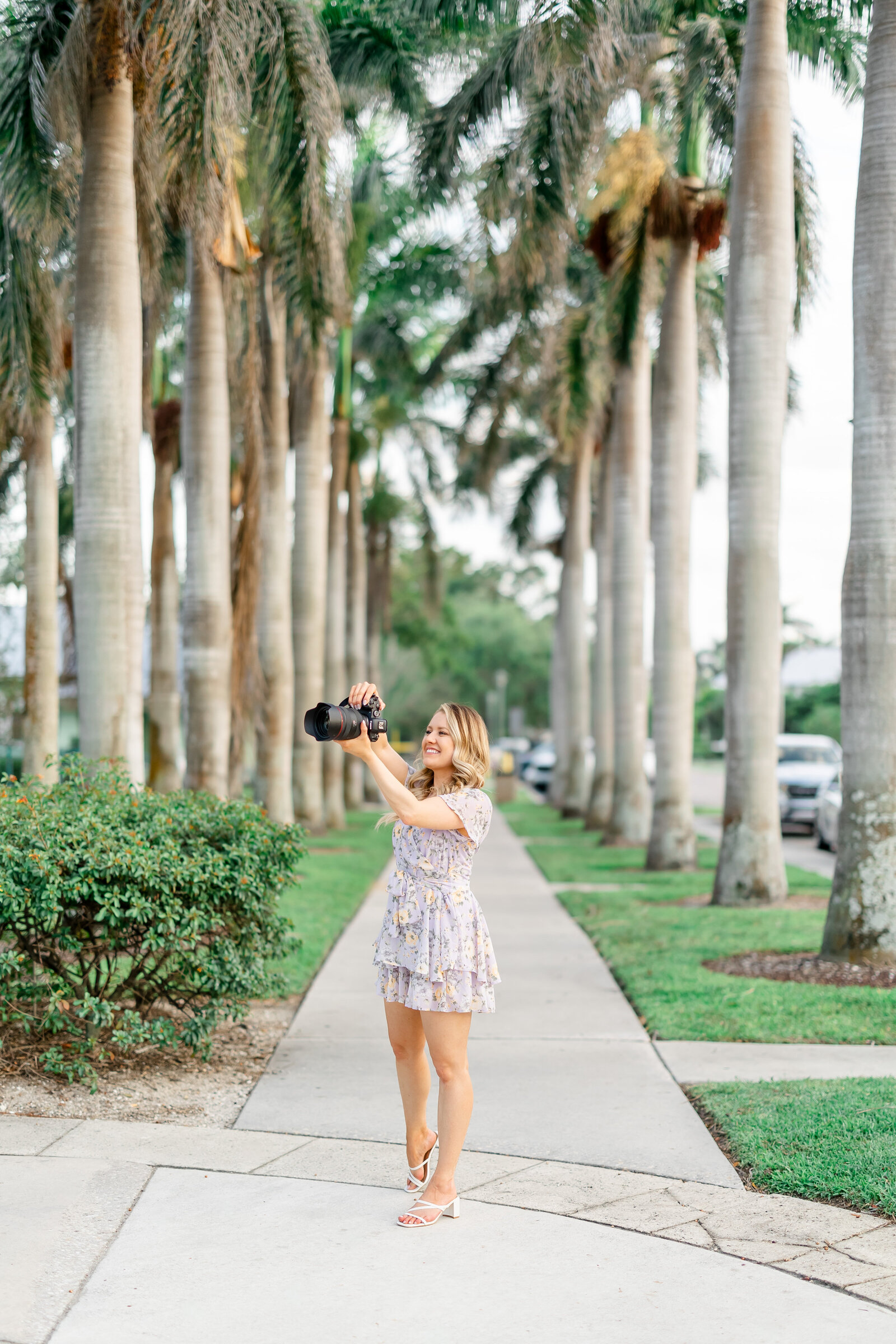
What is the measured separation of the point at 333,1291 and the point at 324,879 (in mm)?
11538

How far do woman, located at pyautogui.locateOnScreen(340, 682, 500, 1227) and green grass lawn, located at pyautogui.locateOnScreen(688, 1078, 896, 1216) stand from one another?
130 cm

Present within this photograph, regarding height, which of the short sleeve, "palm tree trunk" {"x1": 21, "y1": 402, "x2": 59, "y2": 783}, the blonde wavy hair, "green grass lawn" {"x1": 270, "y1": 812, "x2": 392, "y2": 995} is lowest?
"green grass lawn" {"x1": 270, "y1": 812, "x2": 392, "y2": 995}

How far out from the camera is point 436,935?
4535 millimetres

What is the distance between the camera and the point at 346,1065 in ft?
22.5

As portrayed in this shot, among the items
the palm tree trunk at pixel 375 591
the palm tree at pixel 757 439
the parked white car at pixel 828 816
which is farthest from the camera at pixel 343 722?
the palm tree trunk at pixel 375 591

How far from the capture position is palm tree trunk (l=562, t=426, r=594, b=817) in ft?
93.7

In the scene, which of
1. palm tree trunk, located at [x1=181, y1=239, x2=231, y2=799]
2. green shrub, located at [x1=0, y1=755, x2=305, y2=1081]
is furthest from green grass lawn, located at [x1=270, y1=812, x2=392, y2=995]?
palm tree trunk, located at [x1=181, y1=239, x2=231, y2=799]

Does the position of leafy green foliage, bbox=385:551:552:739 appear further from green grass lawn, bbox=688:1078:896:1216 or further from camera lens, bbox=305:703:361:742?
camera lens, bbox=305:703:361:742

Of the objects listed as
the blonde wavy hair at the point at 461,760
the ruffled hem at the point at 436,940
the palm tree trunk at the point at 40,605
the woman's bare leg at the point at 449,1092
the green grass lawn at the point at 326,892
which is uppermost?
the palm tree trunk at the point at 40,605

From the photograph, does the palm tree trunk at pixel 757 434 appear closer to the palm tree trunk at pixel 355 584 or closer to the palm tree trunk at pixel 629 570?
the palm tree trunk at pixel 629 570

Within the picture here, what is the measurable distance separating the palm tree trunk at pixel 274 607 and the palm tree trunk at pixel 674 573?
527cm

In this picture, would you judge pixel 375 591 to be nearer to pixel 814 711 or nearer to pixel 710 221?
pixel 710 221

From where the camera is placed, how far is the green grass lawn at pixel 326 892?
9.77 m

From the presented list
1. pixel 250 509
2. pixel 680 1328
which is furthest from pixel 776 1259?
pixel 250 509
